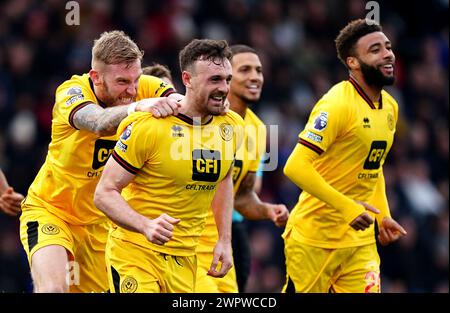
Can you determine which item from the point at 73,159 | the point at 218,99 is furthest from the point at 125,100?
the point at 218,99

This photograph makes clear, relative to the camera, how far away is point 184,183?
25.4 ft

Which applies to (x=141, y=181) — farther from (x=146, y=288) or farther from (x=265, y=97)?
(x=265, y=97)

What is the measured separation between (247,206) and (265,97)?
6.92 meters

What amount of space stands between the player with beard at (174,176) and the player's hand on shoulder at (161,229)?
27cm

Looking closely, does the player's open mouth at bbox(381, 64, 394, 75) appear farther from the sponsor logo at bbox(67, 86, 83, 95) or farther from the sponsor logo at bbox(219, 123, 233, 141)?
the sponsor logo at bbox(67, 86, 83, 95)

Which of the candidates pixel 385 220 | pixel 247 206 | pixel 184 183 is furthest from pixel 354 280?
pixel 184 183

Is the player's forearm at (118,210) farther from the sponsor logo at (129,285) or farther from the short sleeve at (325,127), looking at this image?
the short sleeve at (325,127)

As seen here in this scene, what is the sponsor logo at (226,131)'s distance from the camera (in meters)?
7.98

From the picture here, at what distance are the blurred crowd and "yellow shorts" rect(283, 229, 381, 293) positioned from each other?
5.17 metres

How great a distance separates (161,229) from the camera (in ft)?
23.3

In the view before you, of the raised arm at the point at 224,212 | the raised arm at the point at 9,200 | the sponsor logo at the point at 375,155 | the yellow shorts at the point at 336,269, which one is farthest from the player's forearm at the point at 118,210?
the sponsor logo at the point at 375,155

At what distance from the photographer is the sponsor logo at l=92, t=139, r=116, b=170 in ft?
27.9

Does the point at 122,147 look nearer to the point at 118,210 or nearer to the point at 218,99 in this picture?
the point at 118,210

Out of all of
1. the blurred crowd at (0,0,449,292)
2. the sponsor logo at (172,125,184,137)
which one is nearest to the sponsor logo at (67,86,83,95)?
the sponsor logo at (172,125,184,137)
